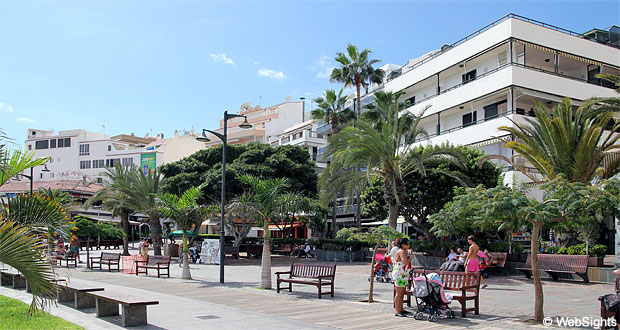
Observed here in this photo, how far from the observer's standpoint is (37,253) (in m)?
6.30

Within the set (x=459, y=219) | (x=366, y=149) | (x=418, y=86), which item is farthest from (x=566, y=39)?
(x=459, y=219)

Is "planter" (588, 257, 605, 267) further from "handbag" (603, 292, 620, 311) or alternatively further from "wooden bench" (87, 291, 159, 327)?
"wooden bench" (87, 291, 159, 327)

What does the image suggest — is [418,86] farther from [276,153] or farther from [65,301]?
[65,301]

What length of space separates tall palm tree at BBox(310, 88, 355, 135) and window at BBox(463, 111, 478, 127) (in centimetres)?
884

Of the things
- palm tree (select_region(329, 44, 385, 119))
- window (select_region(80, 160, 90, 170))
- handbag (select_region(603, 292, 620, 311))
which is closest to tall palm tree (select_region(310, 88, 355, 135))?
palm tree (select_region(329, 44, 385, 119))

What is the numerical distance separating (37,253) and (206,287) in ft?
33.4

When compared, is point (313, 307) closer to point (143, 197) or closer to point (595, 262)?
point (595, 262)

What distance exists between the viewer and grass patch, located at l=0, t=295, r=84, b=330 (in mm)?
7801

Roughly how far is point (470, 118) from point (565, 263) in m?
19.2

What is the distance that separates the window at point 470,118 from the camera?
33.9 meters

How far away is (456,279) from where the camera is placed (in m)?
10.5

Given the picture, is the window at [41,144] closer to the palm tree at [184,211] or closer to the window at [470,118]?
the window at [470,118]

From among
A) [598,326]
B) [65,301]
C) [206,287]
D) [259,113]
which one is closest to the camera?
[598,326]

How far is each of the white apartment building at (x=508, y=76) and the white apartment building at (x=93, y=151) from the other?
181 ft
